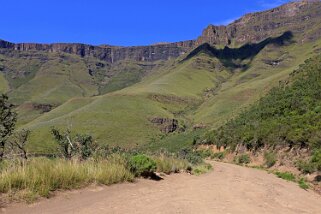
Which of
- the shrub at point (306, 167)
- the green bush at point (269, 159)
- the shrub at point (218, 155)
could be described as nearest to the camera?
the shrub at point (306, 167)

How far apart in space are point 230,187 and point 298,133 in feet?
57.1

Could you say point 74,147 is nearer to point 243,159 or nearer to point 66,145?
point 66,145

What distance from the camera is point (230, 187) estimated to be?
14461mm

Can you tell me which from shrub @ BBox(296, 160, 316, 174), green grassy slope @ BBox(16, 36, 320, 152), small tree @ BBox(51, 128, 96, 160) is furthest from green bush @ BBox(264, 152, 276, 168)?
green grassy slope @ BBox(16, 36, 320, 152)

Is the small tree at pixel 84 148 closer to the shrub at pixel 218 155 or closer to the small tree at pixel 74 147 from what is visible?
the small tree at pixel 74 147

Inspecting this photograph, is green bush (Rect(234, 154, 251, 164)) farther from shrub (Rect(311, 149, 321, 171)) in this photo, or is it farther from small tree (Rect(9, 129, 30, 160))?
small tree (Rect(9, 129, 30, 160))

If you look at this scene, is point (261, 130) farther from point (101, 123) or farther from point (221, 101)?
point (221, 101)

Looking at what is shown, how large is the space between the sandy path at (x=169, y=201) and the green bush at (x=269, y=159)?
1738 centimetres

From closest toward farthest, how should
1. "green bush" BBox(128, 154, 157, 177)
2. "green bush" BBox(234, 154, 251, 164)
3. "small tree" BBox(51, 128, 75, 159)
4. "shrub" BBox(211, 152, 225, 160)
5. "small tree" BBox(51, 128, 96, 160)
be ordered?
"green bush" BBox(128, 154, 157, 177), "small tree" BBox(51, 128, 96, 160), "small tree" BBox(51, 128, 75, 159), "green bush" BBox(234, 154, 251, 164), "shrub" BBox(211, 152, 225, 160)

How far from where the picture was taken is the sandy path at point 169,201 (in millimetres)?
9164

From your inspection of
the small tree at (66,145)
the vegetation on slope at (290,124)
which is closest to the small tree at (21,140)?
the small tree at (66,145)

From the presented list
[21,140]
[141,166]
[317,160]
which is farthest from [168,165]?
[21,140]

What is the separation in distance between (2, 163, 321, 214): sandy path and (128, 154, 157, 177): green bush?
51cm

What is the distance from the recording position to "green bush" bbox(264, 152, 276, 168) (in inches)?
1246
